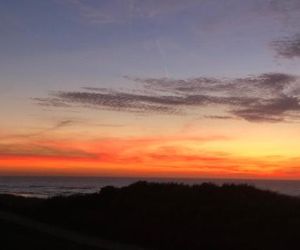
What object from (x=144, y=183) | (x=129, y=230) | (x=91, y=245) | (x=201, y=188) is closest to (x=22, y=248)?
(x=91, y=245)

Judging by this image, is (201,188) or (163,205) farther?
(201,188)

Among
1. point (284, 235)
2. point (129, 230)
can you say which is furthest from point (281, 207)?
point (129, 230)

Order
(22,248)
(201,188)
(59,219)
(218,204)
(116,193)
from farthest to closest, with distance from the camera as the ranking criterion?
(116,193)
(201,188)
(59,219)
(218,204)
(22,248)

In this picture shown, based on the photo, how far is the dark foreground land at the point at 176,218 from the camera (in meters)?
19.6

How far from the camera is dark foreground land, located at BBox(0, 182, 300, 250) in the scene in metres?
19.6

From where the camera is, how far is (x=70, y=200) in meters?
33.0

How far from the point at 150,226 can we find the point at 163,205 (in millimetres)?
4006

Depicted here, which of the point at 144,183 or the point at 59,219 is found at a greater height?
the point at 144,183

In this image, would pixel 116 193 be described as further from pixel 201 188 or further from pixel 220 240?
pixel 220 240

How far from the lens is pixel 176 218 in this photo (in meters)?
24.1

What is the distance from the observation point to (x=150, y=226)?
75.4 ft

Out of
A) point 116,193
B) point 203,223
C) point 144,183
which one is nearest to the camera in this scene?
point 203,223

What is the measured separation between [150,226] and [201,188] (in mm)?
7327

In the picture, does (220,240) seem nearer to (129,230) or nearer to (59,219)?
(129,230)
